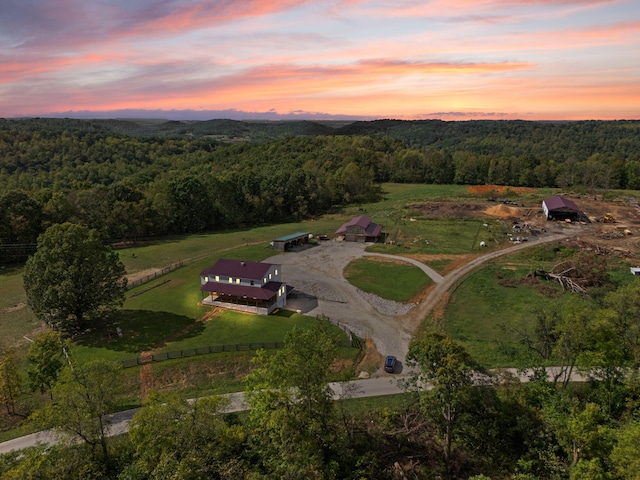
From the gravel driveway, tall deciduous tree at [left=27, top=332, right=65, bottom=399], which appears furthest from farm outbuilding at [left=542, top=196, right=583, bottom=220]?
tall deciduous tree at [left=27, top=332, right=65, bottom=399]

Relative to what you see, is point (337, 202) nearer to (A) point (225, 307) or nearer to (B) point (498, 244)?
(B) point (498, 244)

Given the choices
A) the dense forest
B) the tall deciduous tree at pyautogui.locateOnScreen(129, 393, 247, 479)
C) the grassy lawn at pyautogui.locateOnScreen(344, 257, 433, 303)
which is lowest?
the grassy lawn at pyautogui.locateOnScreen(344, 257, 433, 303)

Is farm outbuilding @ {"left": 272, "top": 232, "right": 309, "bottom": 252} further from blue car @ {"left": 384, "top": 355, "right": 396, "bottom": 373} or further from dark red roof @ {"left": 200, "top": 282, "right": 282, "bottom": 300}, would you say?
blue car @ {"left": 384, "top": 355, "right": 396, "bottom": 373}

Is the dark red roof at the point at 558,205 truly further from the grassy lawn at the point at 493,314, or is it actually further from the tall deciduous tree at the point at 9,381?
the tall deciduous tree at the point at 9,381

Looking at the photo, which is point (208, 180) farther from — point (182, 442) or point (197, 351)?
point (182, 442)

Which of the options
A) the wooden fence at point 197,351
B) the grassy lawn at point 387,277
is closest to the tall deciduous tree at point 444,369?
the wooden fence at point 197,351

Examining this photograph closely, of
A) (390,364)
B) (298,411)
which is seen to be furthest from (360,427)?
(390,364)
